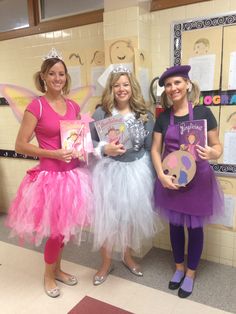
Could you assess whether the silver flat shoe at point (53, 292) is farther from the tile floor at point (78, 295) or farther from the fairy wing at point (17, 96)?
the fairy wing at point (17, 96)

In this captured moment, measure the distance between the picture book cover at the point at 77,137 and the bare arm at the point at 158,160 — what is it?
40 centimetres

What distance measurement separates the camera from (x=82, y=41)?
258 centimetres

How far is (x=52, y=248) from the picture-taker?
6.22 ft

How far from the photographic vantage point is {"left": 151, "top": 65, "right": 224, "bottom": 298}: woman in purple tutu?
1.74 metres

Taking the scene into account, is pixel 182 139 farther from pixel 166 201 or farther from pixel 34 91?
pixel 34 91

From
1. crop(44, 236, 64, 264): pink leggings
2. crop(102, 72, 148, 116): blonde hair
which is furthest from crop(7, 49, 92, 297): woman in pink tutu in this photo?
crop(102, 72, 148, 116): blonde hair

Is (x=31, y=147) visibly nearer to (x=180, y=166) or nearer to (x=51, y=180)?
(x=51, y=180)

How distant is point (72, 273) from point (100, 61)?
1714 millimetres

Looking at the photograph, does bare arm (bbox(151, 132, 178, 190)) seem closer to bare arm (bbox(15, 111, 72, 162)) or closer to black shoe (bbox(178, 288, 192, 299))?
bare arm (bbox(15, 111, 72, 162))

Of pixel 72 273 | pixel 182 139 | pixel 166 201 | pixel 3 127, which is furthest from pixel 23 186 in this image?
pixel 3 127

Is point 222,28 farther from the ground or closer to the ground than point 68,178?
farther from the ground

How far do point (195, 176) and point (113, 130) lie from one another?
572mm

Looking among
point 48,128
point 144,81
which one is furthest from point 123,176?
point 144,81

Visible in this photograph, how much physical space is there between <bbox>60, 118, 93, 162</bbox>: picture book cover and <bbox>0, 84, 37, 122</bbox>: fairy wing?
1.36 meters
